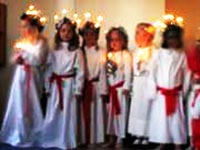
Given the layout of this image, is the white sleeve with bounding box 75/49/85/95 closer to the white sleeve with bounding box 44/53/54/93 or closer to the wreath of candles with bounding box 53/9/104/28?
the white sleeve with bounding box 44/53/54/93

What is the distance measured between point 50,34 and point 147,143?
1.86 metres

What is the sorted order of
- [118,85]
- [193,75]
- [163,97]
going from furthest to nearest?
[118,85] < [163,97] < [193,75]

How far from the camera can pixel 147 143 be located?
5109 millimetres

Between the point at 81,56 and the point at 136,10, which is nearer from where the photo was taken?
A: the point at 81,56

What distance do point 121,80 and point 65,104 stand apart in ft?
1.98

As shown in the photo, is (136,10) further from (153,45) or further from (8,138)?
(8,138)

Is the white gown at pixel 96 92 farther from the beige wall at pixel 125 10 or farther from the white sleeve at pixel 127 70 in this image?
the beige wall at pixel 125 10

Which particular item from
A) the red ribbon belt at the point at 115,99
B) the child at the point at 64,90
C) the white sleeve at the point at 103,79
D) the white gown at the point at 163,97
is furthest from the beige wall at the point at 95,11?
the white gown at the point at 163,97

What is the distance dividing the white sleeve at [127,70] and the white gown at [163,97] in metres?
0.35

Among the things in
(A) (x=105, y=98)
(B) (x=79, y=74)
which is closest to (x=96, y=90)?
(A) (x=105, y=98)

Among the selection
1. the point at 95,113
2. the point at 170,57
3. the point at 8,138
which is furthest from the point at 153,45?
the point at 8,138

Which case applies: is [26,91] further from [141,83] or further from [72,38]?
[141,83]

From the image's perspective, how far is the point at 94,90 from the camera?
5.15 metres

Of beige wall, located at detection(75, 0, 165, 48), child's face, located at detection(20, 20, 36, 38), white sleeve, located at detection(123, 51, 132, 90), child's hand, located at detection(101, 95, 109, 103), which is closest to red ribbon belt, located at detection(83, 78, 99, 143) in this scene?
child's hand, located at detection(101, 95, 109, 103)
